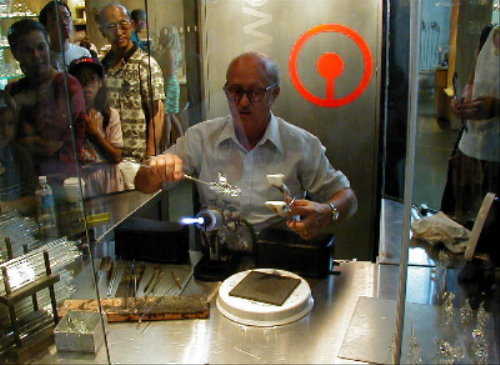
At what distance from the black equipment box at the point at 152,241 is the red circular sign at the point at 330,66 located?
0.47 metres

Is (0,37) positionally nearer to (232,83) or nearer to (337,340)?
(232,83)

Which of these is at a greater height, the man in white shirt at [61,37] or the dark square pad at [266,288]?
the man in white shirt at [61,37]

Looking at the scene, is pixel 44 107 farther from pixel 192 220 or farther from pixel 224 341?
pixel 224 341

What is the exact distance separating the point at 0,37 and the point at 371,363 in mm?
1196

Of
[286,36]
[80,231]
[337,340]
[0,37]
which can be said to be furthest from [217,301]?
[0,37]

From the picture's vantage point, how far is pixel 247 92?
4.00ft

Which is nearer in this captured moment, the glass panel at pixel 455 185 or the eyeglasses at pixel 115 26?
the glass panel at pixel 455 185

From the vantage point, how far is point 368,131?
1309mm

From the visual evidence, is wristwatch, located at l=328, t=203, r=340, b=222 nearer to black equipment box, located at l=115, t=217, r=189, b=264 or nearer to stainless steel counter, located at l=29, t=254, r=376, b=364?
stainless steel counter, located at l=29, t=254, r=376, b=364

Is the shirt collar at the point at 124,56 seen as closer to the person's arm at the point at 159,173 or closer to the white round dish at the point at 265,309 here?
the person's arm at the point at 159,173

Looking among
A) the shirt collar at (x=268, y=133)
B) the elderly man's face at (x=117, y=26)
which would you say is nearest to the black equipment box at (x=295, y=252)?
the shirt collar at (x=268, y=133)

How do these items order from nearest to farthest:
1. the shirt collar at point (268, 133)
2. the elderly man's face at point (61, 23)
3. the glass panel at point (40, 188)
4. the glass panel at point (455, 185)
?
the glass panel at point (455, 185) → the glass panel at point (40, 188) → the elderly man's face at point (61, 23) → the shirt collar at point (268, 133)

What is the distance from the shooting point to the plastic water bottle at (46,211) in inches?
50.9

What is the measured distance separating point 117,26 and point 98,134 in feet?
0.83
